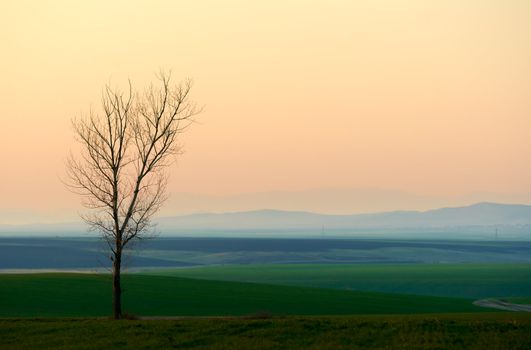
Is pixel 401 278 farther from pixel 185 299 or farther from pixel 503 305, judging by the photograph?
pixel 185 299

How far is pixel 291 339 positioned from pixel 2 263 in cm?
14134

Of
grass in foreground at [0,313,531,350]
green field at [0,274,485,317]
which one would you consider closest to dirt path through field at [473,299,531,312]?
green field at [0,274,485,317]

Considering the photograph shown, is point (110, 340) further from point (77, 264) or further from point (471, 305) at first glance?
point (77, 264)

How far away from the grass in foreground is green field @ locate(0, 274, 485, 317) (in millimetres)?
20408

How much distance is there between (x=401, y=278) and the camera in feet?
405

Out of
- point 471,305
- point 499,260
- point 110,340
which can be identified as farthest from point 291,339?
point 499,260

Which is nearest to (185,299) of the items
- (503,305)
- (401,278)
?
(503,305)

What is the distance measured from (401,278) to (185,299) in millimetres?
53038

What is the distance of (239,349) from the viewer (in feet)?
112

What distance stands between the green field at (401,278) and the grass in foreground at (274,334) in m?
65.9

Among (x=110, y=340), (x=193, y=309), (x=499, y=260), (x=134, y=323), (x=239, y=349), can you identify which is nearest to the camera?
(x=239, y=349)

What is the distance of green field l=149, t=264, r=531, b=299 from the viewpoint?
354 feet

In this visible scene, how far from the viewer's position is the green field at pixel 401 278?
107938 mm

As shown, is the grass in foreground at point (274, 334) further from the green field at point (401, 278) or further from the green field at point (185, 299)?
the green field at point (401, 278)
